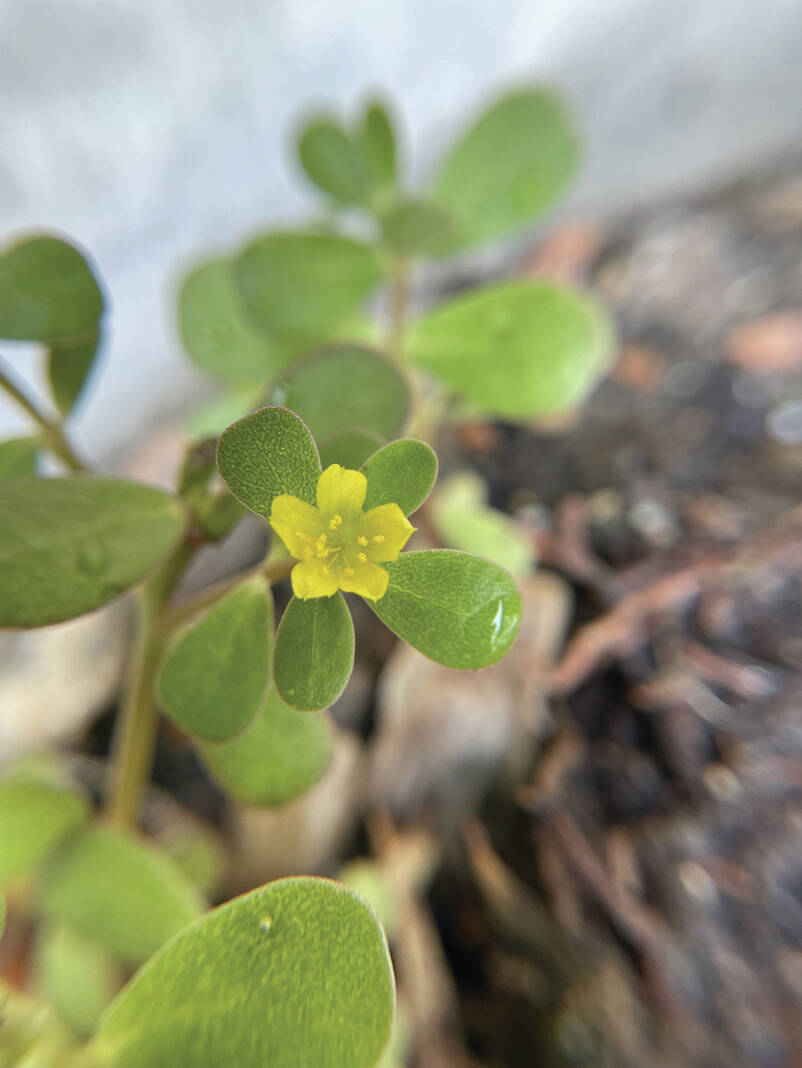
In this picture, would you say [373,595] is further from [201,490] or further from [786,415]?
[786,415]

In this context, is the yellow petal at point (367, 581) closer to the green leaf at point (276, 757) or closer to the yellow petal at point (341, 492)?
the yellow petal at point (341, 492)

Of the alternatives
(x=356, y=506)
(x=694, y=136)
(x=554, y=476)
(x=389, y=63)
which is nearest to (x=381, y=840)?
(x=554, y=476)

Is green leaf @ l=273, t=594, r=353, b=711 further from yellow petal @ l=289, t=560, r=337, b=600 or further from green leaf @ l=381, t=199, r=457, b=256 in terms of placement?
green leaf @ l=381, t=199, r=457, b=256

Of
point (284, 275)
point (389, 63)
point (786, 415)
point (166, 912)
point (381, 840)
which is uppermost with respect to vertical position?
point (389, 63)

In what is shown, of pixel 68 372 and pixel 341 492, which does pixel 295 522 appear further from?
pixel 68 372

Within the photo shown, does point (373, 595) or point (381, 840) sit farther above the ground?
point (373, 595)

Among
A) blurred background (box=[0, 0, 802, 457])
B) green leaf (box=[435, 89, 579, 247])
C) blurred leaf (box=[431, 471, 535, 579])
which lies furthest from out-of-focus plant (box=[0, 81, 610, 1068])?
blurred background (box=[0, 0, 802, 457])

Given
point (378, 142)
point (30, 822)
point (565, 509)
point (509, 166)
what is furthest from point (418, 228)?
point (30, 822)

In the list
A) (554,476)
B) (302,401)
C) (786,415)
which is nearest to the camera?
(302,401)
